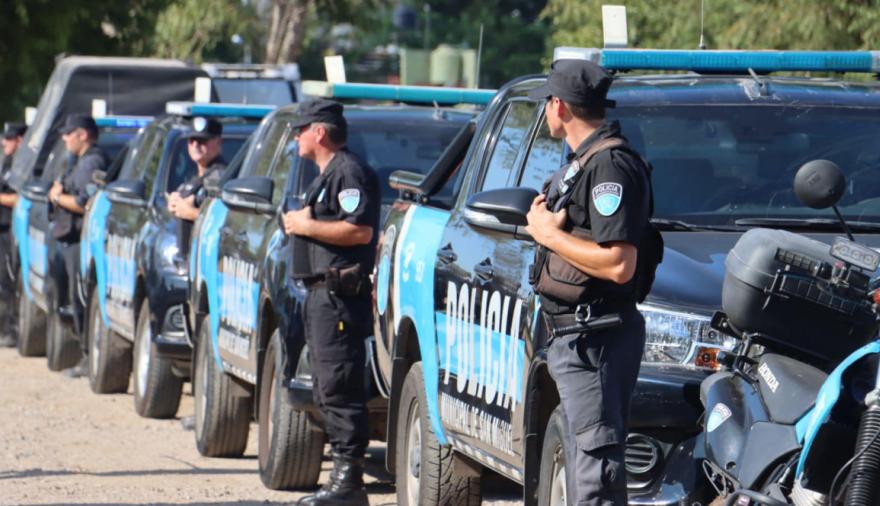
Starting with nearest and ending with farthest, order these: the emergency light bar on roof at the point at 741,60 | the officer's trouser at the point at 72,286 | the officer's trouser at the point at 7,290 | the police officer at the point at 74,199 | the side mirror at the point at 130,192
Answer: the emergency light bar on roof at the point at 741,60, the side mirror at the point at 130,192, the officer's trouser at the point at 72,286, the police officer at the point at 74,199, the officer's trouser at the point at 7,290

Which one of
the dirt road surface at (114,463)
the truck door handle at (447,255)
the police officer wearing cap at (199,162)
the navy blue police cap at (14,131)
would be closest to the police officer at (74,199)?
the dirt road surface at (114,463)

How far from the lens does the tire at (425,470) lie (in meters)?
7.88

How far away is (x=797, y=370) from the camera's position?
17.7ft

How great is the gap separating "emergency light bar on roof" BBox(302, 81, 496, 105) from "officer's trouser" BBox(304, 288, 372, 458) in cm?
183

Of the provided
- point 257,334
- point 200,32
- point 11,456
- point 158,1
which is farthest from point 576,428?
point 200,32

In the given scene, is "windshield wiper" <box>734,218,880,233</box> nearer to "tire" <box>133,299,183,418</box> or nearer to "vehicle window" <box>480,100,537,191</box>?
"vehicle window" <box>480,100,537,191</box>

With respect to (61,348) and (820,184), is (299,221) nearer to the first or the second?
(820,184)

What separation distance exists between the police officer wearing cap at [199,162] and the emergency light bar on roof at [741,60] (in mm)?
5929

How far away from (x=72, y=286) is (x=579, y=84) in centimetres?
1090

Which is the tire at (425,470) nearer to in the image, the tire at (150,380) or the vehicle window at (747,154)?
the vehicle window at (747,154)

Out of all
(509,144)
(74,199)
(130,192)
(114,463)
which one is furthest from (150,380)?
(509,144)

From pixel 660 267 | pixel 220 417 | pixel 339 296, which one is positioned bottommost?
pixel 220 417

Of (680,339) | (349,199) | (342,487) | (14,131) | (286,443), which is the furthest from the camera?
(14,131)

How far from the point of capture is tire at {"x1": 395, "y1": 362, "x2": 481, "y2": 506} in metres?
7.88
